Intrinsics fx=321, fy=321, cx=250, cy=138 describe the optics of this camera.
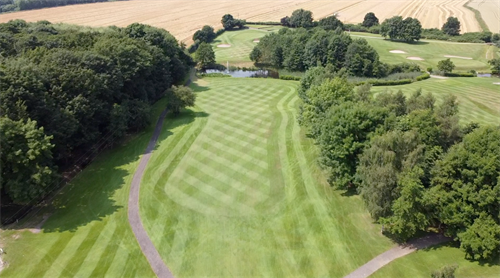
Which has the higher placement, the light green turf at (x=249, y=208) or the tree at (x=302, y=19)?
the tree at (x=302, y=19)

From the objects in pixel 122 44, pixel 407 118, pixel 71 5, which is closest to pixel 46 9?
pixel 71 5

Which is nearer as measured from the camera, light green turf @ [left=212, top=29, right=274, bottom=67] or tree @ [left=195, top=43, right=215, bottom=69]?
tree @ [left=195, top=43, right=215, bottom=69]

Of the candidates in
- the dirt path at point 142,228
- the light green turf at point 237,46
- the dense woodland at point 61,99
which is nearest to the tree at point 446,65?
the light green turf at point 237,46

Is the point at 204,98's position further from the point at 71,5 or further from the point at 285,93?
the point at 71,5

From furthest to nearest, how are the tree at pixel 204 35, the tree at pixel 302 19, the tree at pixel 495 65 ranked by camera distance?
1. the tree at pixel 302 19
2. the tree at pixel 204 35
3. the tree at pixel 495 65

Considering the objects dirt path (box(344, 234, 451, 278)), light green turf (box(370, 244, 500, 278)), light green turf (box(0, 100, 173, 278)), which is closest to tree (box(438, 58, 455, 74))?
dirt path (box(344, 234, 451, 278))

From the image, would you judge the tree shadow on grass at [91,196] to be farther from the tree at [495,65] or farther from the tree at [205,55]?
the tree at [495,65]

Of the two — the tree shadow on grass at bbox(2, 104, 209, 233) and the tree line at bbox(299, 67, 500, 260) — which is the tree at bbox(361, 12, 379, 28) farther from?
the tree shadow on grass at bbox(2, 104, 209, 233)
